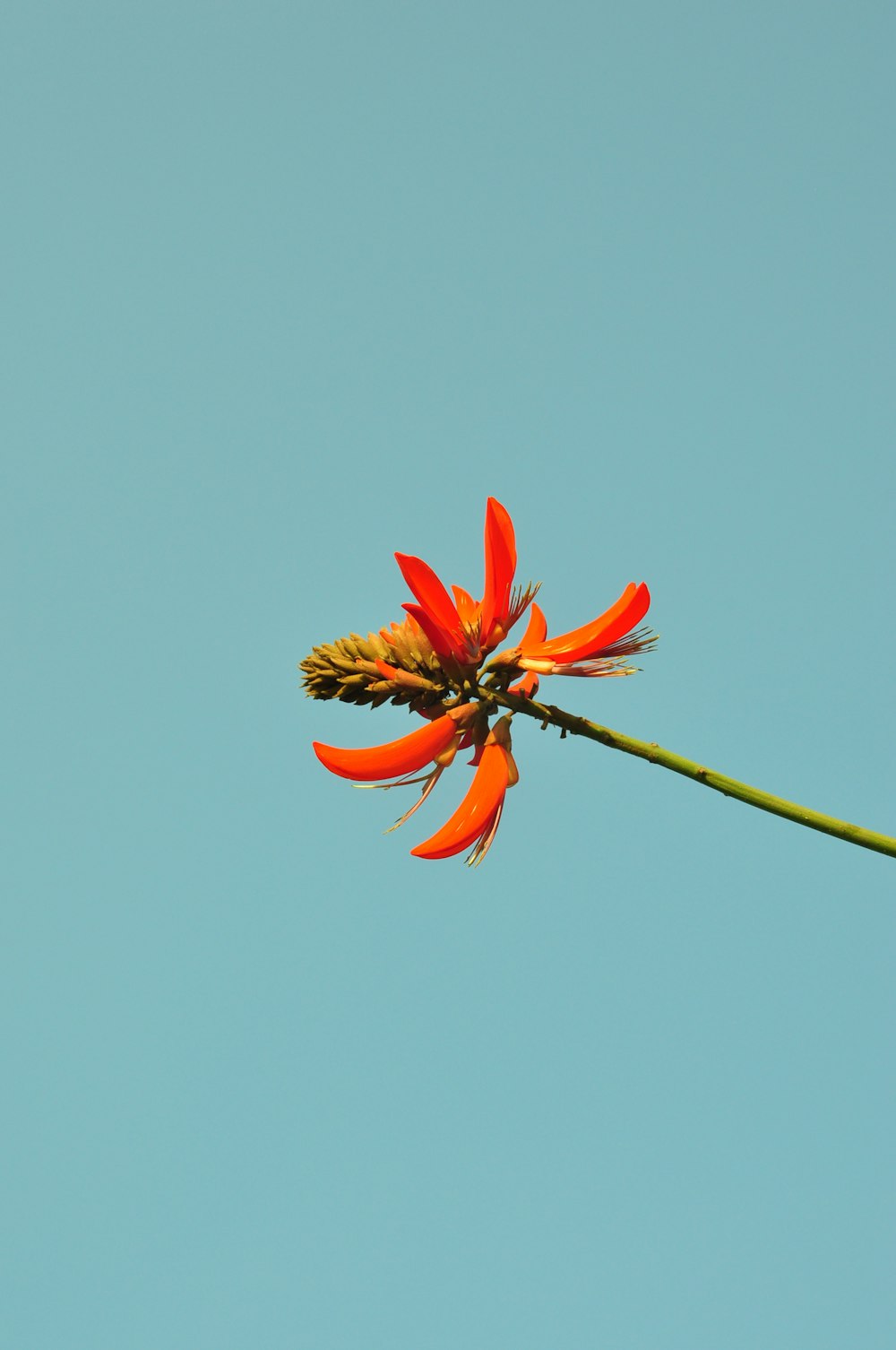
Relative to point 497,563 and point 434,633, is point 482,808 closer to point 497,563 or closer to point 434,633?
point 434,633

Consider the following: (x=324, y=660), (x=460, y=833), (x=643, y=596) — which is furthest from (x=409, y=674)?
(x=643, y=596)

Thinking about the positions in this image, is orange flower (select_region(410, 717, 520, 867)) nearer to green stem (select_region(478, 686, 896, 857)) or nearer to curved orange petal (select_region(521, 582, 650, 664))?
curved orange petal (select_region(521, 582, 650, 664))

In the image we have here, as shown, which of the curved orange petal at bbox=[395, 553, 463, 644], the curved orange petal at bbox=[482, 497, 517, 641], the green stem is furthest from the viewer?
the curved orange petal at bbox=[482, 497, 517, 641]

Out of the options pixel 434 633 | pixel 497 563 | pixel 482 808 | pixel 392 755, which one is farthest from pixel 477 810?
pixel 497 563

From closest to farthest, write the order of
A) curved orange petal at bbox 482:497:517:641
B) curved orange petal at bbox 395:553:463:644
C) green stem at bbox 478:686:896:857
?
Result: green stem at bbox 478:686:896:857 < curved orange petal at bbox 395:553:463:644 < curved orange petal at bbox 482:497:517:641

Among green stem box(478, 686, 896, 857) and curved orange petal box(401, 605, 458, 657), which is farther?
curved orange petal box(401, 605, 458, 657)

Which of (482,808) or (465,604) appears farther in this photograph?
(465,604)

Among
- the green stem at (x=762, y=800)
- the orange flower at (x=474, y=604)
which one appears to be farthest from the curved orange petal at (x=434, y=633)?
the green stem at (x=762, y=800)

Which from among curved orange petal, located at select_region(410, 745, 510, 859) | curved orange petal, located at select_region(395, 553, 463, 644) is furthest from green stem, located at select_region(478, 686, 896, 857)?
curved orange petal, located at select_region(395, 553, 463, 644)
